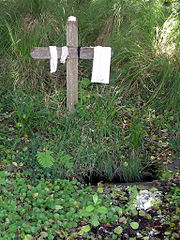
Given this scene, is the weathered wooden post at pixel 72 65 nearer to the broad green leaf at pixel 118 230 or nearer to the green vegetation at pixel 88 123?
the green vegetation at pixel 88 123

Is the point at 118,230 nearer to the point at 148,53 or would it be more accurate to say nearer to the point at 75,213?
the point at 75,213

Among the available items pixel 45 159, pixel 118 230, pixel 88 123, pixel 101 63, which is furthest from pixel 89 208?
pixel 101 63

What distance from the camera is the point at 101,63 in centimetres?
414

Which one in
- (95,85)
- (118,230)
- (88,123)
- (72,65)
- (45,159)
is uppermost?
(72,65)

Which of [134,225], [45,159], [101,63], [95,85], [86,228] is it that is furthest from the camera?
[95,85]

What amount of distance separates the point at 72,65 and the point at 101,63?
40cm

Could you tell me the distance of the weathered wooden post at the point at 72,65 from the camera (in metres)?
3.99

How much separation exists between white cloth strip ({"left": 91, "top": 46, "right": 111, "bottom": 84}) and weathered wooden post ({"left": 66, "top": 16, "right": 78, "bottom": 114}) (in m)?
0.27

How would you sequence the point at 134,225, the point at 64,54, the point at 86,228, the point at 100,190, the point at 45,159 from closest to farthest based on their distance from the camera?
the point at 86,228
the point at 134,225
the point at 100,190
the point at 45,159
the point at 64,54

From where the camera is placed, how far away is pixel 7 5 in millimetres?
5656

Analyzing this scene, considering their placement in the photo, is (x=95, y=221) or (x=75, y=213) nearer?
(x=95, y=221)

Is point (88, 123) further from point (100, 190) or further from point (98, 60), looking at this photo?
point (100, 190)

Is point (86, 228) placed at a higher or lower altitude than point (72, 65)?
lower

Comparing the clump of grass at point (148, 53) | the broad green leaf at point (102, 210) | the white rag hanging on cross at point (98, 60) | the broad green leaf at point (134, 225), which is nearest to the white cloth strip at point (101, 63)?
the white rag hanging on cross at point (98, 60)
